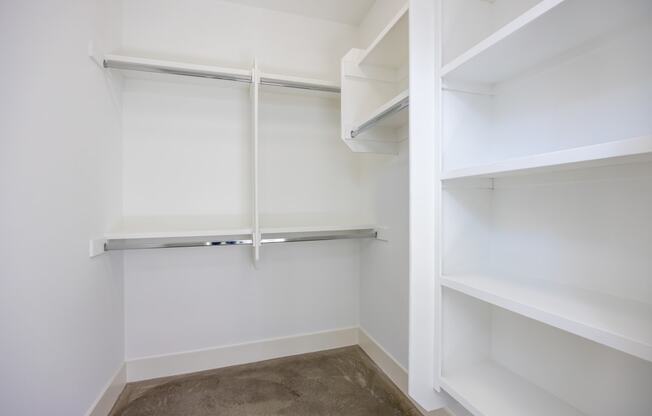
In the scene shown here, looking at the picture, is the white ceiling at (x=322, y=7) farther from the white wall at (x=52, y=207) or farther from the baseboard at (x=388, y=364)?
the baseboard at (x=388, y=364)

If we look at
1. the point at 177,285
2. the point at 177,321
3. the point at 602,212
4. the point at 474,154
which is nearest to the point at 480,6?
the point at 474,154

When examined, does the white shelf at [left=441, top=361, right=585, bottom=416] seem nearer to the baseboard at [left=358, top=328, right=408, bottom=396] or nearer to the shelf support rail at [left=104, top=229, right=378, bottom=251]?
the baseboard at [left=358, top=328, right=408, bottom=396]

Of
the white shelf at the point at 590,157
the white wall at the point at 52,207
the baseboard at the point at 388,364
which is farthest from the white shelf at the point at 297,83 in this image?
the baseboard at the point at 388,364

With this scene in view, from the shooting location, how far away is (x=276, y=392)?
170 cm

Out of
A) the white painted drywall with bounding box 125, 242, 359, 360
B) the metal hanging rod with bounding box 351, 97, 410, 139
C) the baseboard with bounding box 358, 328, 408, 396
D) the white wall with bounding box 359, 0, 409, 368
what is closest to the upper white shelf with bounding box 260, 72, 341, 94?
the metal hanging rod with bounding box 351, 97, 410, 139

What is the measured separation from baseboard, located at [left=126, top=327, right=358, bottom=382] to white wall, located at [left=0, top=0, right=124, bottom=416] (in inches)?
13.3

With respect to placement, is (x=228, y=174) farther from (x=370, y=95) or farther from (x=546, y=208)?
(x=546, y=208)

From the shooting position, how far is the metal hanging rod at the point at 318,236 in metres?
1.76

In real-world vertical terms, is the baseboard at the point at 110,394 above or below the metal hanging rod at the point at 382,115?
below

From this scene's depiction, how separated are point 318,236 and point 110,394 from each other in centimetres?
144

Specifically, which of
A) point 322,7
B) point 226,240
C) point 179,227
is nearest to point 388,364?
point 226,240

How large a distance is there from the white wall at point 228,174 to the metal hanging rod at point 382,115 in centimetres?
58

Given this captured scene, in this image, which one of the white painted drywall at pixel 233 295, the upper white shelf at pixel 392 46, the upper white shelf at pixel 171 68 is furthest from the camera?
the white painted drywall at pixel 233 295

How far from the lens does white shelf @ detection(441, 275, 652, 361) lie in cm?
57
